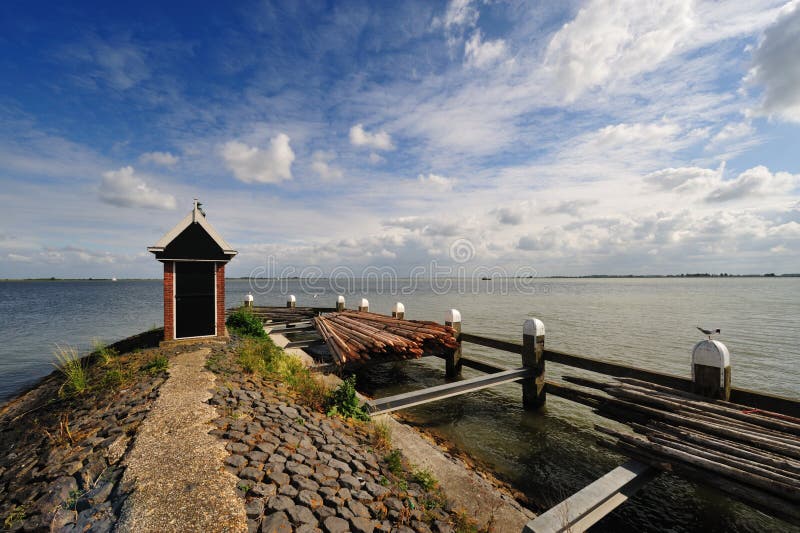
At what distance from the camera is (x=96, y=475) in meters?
4.04

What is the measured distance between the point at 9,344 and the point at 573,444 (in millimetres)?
33688

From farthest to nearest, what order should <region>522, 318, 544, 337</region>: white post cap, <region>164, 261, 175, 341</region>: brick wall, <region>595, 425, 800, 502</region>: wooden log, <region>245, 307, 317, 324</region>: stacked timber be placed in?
<region>245, 307, 317, 324</region>: stacked timber, <region>164, 261, 175, 341</region>: brick wall, <region>522, 318, 544, 337</region>: white post cap, <region>595, 425, 800, 502</region>: wooden log

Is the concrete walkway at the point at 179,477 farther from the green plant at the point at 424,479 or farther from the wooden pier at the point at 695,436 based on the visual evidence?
the wooden pier at the point at 695,436

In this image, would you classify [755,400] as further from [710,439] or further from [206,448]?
[206,448]

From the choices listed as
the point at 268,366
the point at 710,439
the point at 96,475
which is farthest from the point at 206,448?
the point at 710,439

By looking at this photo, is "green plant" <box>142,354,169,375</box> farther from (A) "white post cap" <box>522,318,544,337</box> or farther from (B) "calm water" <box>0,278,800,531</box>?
(A) "white post cap" <box>522,318,544,337</box>

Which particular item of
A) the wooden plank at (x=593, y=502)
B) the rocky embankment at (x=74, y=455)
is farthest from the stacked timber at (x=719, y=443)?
the rocky embankment at (x=74, y=455)

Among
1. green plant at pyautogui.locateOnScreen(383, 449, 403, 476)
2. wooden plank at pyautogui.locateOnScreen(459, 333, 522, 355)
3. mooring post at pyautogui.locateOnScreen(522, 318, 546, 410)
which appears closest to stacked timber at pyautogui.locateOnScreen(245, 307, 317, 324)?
wooden plank at pyautogui.locateOnScreen(459, 333, 522, 355)

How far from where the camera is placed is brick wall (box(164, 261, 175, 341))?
1102 cm

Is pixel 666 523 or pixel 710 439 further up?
pixel 710 439

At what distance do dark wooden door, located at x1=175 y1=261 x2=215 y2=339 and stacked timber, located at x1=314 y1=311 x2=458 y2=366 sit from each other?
4.44 metres

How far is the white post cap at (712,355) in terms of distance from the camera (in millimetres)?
6039

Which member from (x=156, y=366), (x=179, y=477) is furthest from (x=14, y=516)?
(x=156, y=366)

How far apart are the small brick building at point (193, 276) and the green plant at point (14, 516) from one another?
8216mm
